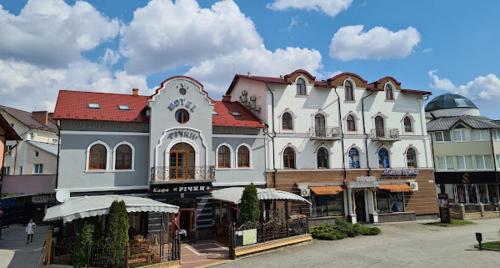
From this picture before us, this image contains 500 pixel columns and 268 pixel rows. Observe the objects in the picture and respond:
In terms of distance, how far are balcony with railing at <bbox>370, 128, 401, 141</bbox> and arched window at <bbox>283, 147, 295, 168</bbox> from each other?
22.2 ft

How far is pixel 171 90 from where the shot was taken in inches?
808

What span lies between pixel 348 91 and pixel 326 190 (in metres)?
8.18

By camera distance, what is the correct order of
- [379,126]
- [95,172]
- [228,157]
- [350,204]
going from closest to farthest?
[95,172], [228,157], [350,204], [379,126]

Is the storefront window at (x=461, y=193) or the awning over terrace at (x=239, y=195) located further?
the storefront window at (x=461, y=193)

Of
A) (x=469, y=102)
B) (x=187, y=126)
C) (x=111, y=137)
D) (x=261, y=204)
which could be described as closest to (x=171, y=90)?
(x=187, y=126)

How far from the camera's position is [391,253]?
16.0m

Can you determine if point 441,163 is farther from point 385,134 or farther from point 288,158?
point 288,158

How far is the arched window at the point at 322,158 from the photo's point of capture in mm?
25109

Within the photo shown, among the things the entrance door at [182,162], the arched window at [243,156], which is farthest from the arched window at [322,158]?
the entrance door at [182,162]

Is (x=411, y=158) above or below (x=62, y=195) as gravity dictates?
above

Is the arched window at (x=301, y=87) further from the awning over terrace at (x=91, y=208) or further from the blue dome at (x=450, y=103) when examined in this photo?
the blue dome at (x=450, y=103)

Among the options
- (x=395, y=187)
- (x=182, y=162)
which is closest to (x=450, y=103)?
(x=395, y=187)

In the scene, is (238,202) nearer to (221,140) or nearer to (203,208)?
(203,208)

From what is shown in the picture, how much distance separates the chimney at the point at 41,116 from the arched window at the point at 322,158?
3688cm
